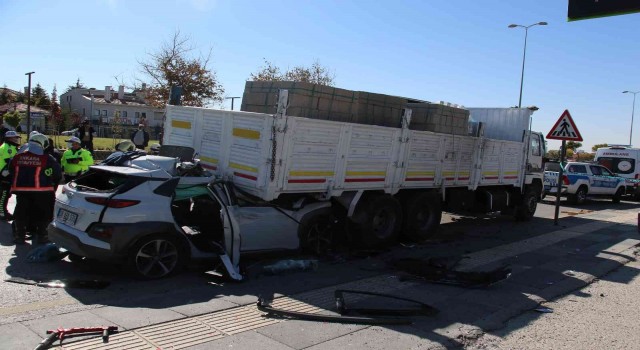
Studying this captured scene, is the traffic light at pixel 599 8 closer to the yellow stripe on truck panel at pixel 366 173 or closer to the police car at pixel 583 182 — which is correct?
the yellow stripe on truck panel at pixel 366 173

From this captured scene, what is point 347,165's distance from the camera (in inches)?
302

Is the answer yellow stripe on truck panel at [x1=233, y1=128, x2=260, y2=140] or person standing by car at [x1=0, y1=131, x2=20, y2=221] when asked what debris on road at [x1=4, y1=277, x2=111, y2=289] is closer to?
yellow stripe on truck panel at [x1=233, y1=128, x2=260, y2=140]

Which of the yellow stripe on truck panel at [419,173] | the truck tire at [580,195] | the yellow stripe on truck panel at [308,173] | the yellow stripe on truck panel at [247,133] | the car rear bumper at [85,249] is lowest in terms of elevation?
the car rear bumper at [85,249]

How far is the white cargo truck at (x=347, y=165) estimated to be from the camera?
676 cm

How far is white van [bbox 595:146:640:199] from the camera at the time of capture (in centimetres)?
2280

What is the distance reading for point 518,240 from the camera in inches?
410

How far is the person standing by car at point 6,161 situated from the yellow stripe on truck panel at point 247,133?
430 cm

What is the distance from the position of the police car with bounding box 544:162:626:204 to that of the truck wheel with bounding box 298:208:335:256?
13.8 meters

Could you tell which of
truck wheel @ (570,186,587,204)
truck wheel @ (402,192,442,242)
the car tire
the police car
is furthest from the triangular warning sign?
the car tire

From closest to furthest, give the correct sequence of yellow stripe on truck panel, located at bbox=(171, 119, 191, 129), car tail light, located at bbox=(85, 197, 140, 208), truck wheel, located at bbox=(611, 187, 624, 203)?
1. car tail light, located at bbox=(85, 197, 140, 208)
2. yellow stripe on truck panel, located at bbox=(171, 119, 191, 129)
3. truck wheel, located at bbox=(611, 187, 624, 203)

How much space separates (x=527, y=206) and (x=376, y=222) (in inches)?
255

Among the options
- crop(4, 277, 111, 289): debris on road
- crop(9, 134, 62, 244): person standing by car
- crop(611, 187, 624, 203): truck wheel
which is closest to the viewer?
crop(4, 277, 111, 289): debris on road

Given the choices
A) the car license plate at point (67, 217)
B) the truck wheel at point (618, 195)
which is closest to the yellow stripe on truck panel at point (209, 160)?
the car license plate at point (67, 217)

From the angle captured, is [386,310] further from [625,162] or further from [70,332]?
[625,162]
